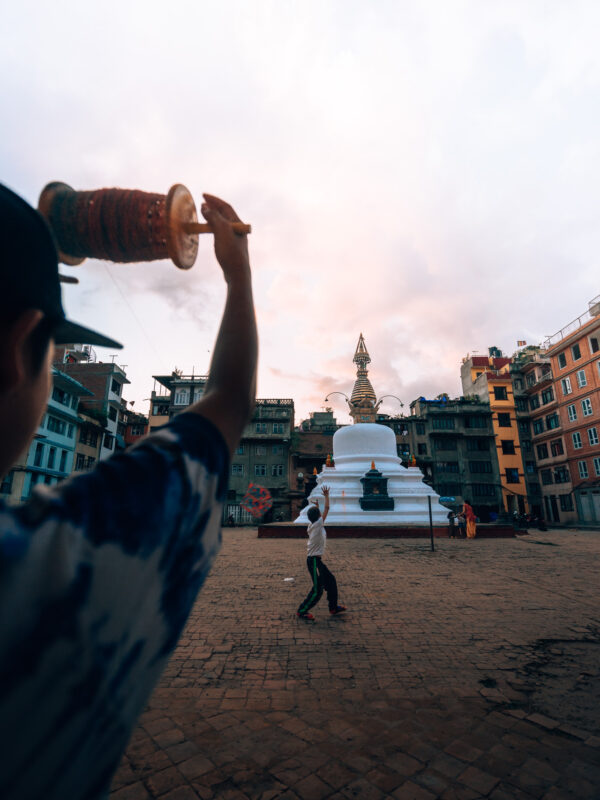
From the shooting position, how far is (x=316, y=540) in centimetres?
691

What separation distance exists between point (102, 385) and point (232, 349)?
1590 inches

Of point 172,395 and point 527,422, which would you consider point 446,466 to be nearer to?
point 527,422

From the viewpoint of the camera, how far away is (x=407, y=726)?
11.0 feet

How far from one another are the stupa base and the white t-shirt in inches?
424

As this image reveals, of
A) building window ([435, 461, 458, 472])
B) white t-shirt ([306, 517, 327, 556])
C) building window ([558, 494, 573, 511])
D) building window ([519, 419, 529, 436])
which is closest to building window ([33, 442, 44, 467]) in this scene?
white t-shirt ([306, 517, 327, 556])

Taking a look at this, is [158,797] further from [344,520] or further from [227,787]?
[344,520]

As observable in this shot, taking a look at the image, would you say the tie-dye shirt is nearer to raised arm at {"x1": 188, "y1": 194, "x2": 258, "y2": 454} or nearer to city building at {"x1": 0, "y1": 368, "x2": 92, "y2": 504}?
raised arm at {"x1": 188, "y1": 194, "x2": 258, "y2": 454}

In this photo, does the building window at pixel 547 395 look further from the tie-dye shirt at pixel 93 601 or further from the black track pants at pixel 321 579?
the tie-dye shirt at pixel 93 601

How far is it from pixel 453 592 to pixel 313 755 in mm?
5771

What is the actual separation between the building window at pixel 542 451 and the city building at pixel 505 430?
1.82 metres

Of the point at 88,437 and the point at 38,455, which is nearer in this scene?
the point at 38,455

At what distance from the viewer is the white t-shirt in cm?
672

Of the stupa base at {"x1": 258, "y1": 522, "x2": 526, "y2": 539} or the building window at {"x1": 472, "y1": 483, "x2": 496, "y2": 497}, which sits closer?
the stupa base at {"x1": 258, "y1": 522, "x2": 526, "y2": 539}

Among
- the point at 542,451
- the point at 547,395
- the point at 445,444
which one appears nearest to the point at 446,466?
the point at 445,444
